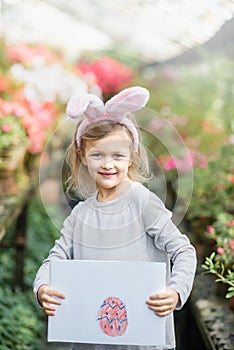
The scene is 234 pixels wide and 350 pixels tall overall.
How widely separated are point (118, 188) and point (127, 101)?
8.5 inches

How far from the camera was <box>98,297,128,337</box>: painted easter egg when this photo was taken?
179 cm

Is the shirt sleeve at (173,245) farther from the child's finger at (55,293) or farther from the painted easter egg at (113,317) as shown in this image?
the child's finger at (55,293)

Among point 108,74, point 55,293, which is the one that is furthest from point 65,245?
point 108,74

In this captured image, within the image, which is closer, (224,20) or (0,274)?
(0,274)

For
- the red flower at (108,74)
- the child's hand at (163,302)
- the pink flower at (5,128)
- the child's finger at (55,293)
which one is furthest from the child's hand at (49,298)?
the red flower at (108,74)

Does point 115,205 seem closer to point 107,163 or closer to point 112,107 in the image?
point 107,163

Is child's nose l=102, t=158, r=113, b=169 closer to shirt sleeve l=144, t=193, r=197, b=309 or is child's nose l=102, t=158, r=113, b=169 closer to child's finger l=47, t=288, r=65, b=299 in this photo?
shirt sleeve l=144, t=193, r=197, b=309

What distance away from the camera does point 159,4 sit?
636 centimetres

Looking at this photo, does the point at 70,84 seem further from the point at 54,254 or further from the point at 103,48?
the point at 103,48

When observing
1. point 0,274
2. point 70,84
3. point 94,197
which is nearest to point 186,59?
point 70,84

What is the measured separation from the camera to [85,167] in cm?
190

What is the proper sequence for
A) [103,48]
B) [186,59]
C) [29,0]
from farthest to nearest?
[103,48]
[186,59]
[29,0]

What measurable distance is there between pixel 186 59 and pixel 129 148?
7.42 meters

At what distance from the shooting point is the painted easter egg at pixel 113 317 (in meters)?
1.79
